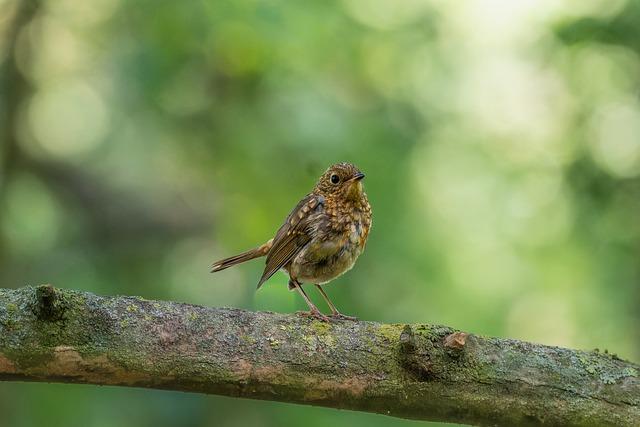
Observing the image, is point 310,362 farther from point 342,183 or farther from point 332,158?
point 332,158

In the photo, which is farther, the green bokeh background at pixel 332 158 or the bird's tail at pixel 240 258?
the green bokeh background at pixel 332 158

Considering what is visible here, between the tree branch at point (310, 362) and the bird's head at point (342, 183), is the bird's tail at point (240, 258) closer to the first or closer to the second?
the bird's head at point (342, 183)

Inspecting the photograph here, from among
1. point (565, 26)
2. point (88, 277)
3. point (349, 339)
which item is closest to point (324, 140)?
point (565, 26)

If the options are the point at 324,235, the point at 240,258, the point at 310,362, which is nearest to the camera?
Answer: the point at 310,362

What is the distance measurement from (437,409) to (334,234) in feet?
5.30

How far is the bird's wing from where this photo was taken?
498 cm

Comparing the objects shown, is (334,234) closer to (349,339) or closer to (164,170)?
(349,339)

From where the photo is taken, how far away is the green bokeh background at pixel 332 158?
6.19 metres

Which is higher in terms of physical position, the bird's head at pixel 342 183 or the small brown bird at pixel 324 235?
the bird's head at pixel 342 183

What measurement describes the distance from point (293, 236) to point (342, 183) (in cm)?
45

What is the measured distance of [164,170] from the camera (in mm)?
8703

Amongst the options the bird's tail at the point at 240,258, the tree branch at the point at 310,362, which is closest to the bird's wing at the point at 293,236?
the bird's tail at the point at 240,258

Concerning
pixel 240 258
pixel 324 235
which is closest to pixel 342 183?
pixel 324 235

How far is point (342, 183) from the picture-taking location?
5.18 m
